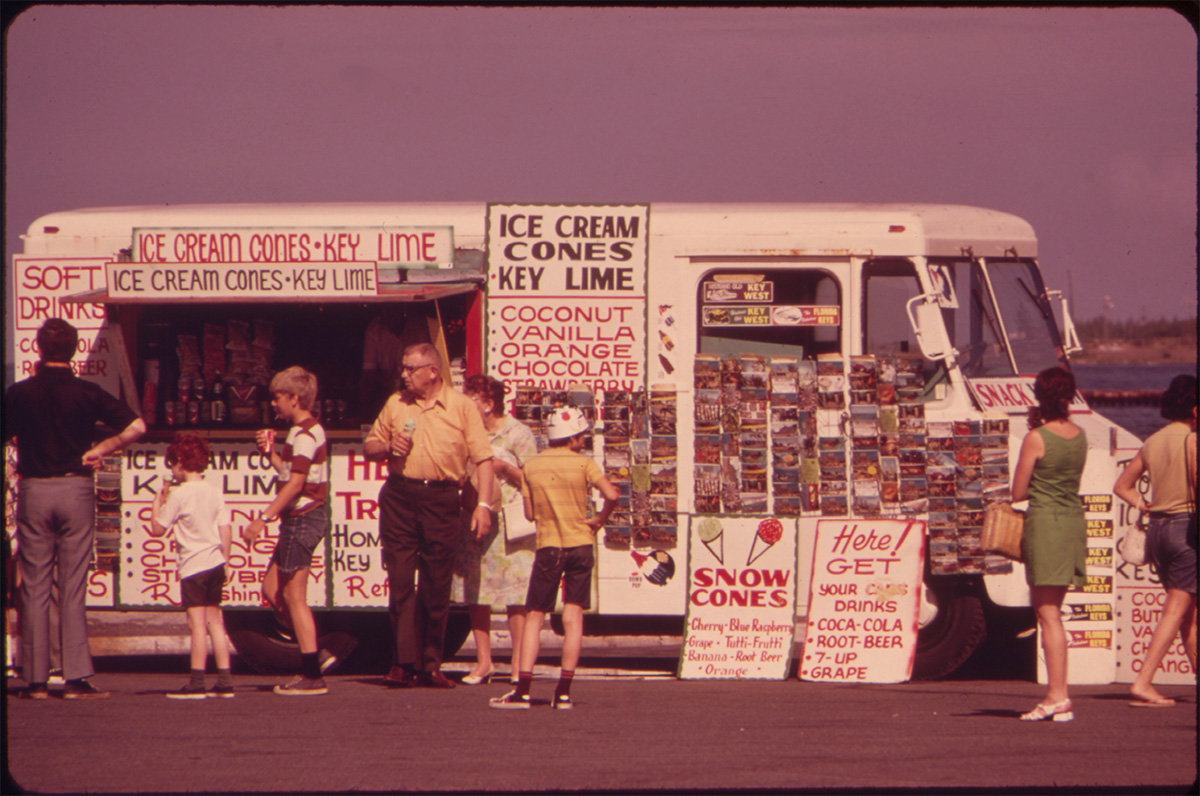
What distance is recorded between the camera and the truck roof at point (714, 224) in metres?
9.51

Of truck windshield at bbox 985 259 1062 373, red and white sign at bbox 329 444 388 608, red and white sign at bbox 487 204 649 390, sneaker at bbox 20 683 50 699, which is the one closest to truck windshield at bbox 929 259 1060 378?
truck windshield at bbox 985 259 1062 373

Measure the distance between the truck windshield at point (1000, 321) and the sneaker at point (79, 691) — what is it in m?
5.12

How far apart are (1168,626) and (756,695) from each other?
2.15m

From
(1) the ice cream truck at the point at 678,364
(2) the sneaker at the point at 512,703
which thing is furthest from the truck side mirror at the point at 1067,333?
(2) the sneaker at the point at 512,703

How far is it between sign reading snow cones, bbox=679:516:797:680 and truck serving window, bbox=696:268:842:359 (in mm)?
1016

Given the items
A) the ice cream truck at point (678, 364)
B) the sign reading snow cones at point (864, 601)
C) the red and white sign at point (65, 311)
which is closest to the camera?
the sign reading snow cones at point (864, 601)

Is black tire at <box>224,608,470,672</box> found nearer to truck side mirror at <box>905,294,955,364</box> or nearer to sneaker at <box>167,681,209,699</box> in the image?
sneaker at <box>167,681,209,699</box>

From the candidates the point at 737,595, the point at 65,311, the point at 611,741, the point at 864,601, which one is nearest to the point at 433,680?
the point at 737,595

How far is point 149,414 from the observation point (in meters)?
9.89

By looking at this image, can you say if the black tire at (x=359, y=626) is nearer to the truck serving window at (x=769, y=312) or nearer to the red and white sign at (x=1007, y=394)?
the truck serving window at (x=769, y=312)

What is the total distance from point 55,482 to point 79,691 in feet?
3.68

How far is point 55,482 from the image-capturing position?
838 cm

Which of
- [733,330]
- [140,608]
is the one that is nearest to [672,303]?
[733,330]

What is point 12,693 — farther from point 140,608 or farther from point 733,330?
point 733,330
